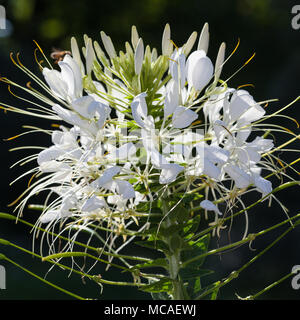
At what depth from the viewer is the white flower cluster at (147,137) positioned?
0.94 m

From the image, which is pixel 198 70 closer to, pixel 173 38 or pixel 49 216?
pixel 49 216

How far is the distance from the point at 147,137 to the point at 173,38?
3.67 meters

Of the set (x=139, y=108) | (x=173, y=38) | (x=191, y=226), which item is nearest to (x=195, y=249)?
(x=191, y=226)

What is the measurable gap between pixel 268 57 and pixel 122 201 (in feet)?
13.4

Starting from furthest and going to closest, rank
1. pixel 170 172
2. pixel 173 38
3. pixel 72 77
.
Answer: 1. pixel 173 38
2. pixel 72 77
3. pixel 170 172

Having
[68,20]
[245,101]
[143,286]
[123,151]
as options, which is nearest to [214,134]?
[245,101]

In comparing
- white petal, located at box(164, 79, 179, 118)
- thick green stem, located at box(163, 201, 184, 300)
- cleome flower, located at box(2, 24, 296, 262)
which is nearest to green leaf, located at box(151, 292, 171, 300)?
thick green stem, located at box(163, 201, 184, 300)

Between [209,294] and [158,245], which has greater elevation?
[158,245]

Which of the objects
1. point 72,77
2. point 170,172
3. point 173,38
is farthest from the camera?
point 173,38

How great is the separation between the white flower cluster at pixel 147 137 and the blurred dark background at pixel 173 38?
3.13 meters

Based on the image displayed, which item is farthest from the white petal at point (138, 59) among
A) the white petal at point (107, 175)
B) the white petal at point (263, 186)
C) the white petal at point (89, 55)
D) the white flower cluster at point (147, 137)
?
the white petal at point (263, 186)

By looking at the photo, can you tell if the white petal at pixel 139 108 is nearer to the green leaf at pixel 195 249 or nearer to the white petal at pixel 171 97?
the white petal at pixel 171 97

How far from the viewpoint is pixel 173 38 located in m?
4.46
